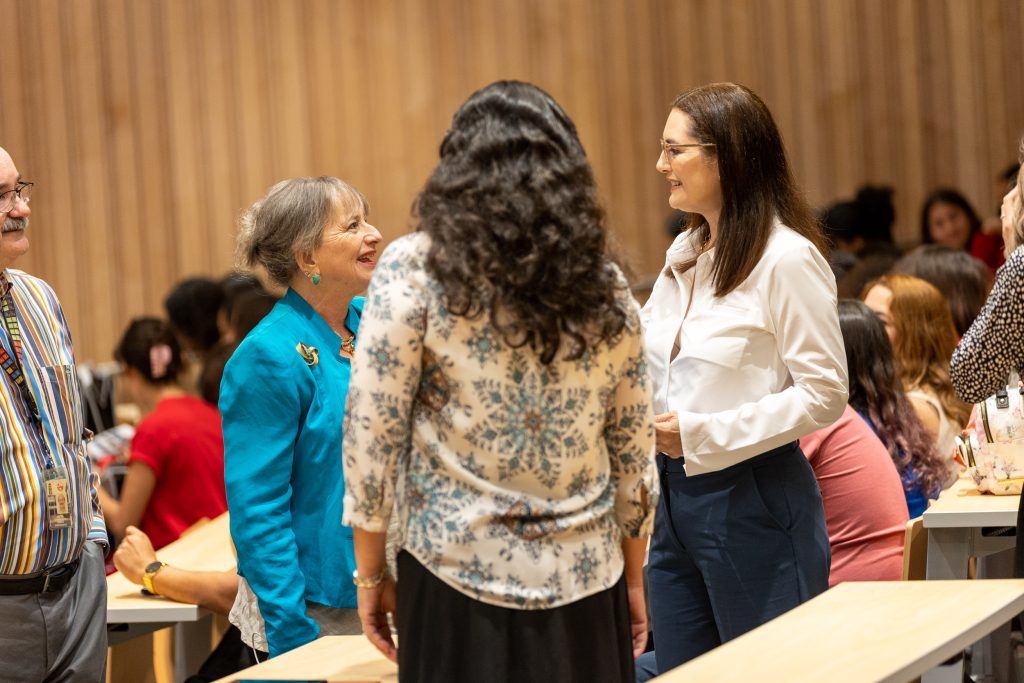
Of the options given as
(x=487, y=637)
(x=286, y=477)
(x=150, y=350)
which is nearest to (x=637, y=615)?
(x=487, y=637)

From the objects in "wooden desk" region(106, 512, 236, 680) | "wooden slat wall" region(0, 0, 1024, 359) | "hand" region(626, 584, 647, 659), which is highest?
"wooden slat wall" region(0, 0, 1024, 359)

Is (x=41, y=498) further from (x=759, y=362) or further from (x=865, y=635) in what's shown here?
(x=865, y=635)

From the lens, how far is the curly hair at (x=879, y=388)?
3600 mm

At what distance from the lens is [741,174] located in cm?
262

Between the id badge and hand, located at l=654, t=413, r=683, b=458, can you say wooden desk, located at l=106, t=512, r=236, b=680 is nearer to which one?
the id badge

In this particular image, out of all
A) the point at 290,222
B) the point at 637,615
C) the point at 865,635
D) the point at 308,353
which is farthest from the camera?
A: the point at 290,222

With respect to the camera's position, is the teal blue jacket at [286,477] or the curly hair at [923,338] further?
the curly hair at [923,338]

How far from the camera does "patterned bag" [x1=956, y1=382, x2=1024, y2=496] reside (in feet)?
10.5

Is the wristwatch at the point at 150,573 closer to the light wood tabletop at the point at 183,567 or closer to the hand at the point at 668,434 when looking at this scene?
the light wood tabletop at the point at 183,567

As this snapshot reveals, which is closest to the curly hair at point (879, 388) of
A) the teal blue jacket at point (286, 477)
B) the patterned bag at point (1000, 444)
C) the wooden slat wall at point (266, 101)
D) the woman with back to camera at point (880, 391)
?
the woman with back to camera at point (880, 391)

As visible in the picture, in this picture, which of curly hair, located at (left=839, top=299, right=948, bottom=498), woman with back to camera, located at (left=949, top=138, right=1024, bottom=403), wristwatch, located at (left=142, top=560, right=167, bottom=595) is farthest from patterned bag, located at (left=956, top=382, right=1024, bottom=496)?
wristwatch, located at (left=142, top=560, right=167, bottom=595)

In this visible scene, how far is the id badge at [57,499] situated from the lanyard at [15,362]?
3 centimetres

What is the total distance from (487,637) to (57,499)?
1.14m

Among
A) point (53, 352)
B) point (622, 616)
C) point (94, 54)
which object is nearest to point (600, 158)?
point (94, 54)
